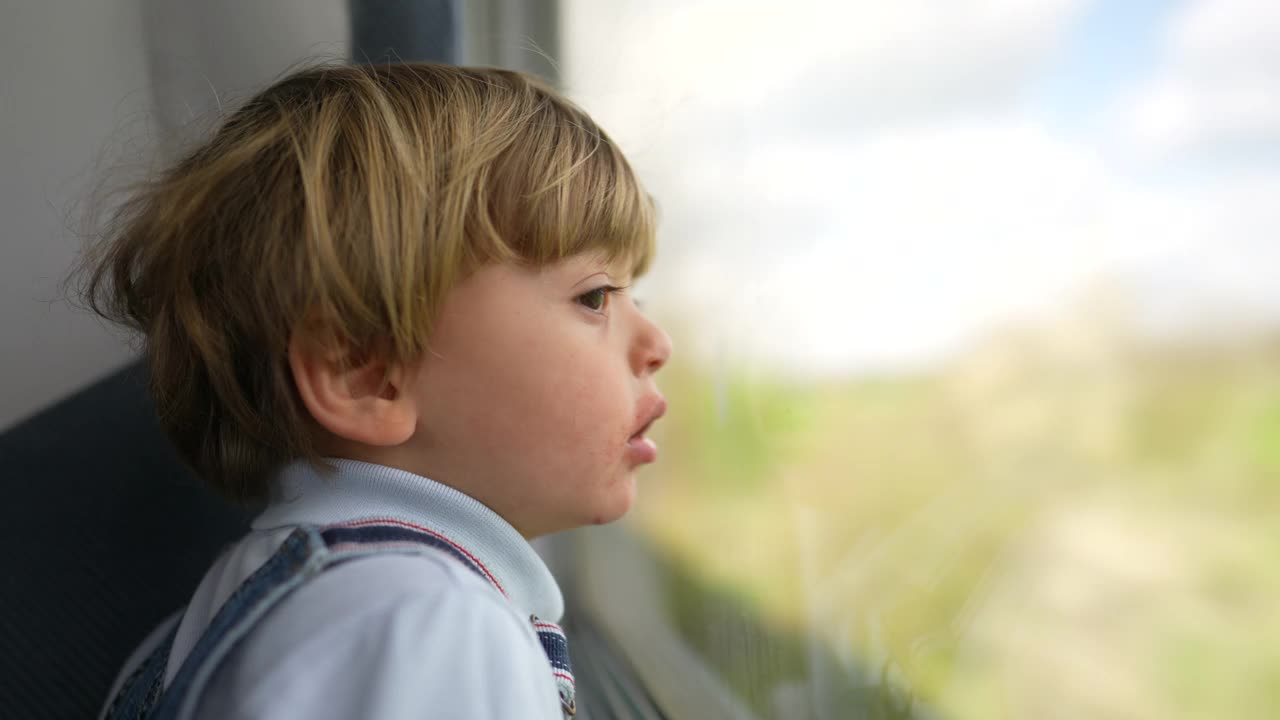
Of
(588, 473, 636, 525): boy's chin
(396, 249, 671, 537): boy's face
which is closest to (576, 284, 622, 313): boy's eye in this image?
(396, 249, 671, 537): boy's face

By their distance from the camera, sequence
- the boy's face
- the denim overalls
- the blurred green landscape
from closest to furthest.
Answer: the blurred green landscape, the denim overalls, the boy's face

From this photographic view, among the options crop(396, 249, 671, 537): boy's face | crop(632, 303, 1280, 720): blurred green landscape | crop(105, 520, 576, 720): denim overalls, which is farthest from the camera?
crop(396, 249, 671, 537): boy's face

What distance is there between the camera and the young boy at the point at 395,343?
633 mm

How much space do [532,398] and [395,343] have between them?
0.11 meters

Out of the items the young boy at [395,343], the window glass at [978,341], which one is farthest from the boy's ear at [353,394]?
the window glass at [978,341]

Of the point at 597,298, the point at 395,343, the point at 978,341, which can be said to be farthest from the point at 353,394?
the point at 978,341

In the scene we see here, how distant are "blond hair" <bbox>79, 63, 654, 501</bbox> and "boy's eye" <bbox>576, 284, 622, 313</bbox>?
3cm

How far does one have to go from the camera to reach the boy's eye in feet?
2.46

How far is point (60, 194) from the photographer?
43.4 inches

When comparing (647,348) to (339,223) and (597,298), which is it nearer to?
(597,298)

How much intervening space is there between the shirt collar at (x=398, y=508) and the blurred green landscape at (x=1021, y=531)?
0.81ft

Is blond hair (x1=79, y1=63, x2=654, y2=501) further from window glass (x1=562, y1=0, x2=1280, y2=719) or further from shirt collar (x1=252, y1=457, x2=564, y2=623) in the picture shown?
window glass (x1=562, y1=0, x2=1280, y2=719)

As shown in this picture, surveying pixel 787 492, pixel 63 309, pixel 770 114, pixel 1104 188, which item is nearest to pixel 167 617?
pixel 63 309

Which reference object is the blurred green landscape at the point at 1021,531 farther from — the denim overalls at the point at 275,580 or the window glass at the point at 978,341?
the denim overalls at the point at 275,580
